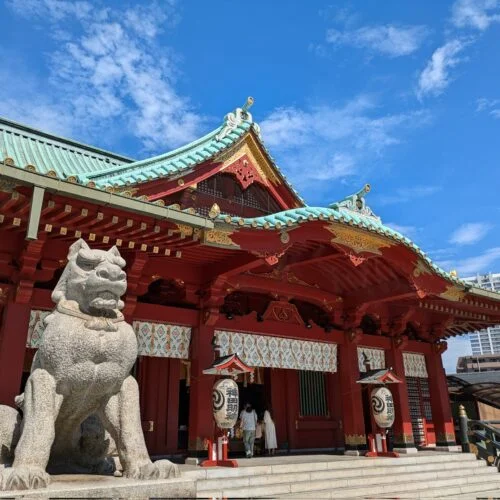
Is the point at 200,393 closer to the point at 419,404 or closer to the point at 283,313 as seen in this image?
the point at 283,313

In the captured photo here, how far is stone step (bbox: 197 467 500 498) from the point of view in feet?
25.0

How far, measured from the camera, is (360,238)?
9273 millimetres

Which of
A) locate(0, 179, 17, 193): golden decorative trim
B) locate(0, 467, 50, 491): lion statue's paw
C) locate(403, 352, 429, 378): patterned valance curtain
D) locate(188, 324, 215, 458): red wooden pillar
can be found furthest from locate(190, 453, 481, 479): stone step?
locate(0, 179, 17, 193): golden decorative trim

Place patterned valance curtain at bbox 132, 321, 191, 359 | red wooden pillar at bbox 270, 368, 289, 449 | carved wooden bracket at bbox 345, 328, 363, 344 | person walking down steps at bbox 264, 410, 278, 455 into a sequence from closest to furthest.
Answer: patterned valance curtain at bbox 132, 321, 191, 359 → person walking down steps at bbox 264, 410, 278, 455 → carved wooden bracket at bbox 345, 328, 363, 344 → red wooden pillar at bbox 270, 368, 289, 449

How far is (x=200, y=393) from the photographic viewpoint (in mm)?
9086

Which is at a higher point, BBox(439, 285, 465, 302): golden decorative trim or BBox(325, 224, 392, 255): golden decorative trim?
BBox(325, 224, 392, 255): golden decorative trim

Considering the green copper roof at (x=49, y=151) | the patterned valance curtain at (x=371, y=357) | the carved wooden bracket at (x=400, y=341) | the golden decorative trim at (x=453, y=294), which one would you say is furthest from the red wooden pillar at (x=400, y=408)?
the green copper roof at (x=49, y=151)

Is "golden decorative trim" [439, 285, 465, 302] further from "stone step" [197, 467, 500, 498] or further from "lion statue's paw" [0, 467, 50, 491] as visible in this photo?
"lion statue's paw" [0, 467, 50, 491]

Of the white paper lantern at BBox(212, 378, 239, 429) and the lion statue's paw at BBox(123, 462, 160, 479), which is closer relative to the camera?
the lion statue's paw at BBox(123, 462, 160, 479)

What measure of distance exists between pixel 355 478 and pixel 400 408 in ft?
12.7

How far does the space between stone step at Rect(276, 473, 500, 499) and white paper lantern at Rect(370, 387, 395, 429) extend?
4.26 feet

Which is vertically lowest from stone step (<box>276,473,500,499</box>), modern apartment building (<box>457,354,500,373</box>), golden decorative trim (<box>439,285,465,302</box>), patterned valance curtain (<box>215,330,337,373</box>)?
stone step (<box>276,473,500,499</box>)

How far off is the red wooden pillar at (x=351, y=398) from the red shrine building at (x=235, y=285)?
0.11ft

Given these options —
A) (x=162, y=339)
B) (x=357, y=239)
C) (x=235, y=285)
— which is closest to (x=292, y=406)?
(x=235, y=285)
